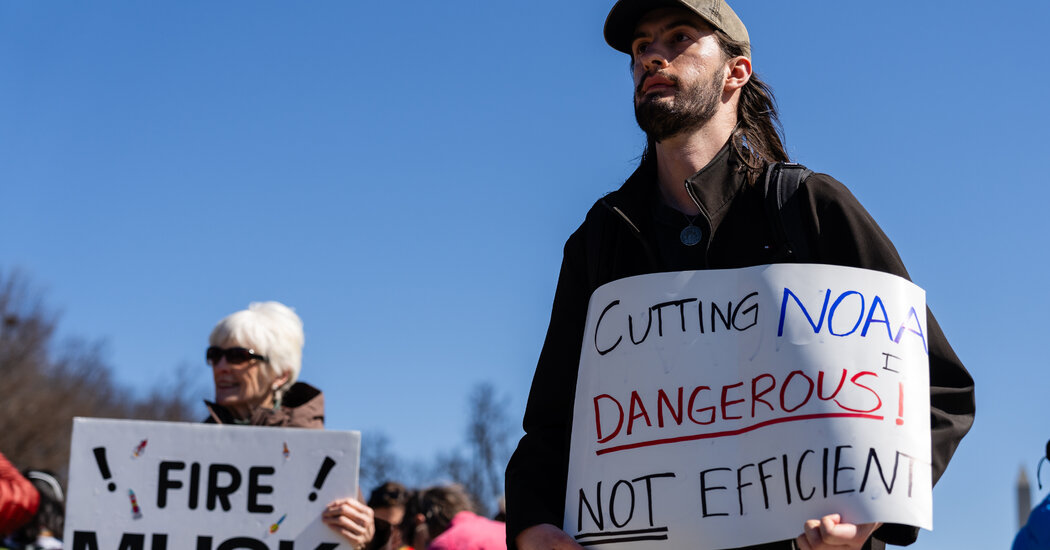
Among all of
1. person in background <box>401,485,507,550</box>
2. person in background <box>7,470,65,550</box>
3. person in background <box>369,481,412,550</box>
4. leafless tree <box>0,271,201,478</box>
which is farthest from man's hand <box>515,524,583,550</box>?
leafless tree <box>0,271,201,478</box>

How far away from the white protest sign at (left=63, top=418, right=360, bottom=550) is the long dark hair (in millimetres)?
2198

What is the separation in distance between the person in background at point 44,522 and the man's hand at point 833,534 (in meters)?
4.63

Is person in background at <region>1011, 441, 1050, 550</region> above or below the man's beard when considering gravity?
below

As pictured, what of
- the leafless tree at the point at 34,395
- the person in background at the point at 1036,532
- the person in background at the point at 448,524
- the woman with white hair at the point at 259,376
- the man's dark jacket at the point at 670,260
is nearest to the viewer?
the man's dark jacket at the point at 670,260

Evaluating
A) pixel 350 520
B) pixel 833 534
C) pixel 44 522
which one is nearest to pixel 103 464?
pixel 350 520

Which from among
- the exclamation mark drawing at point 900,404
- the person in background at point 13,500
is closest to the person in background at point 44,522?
the person in background at point 13,500

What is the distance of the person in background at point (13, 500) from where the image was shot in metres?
4.37

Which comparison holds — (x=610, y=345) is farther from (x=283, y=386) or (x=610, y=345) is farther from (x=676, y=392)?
(x=283, y=386)

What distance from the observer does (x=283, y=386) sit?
4.98 meters

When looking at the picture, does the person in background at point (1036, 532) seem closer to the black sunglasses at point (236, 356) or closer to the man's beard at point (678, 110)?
the man's beard at point (678, 110)

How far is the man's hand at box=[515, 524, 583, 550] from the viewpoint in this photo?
231 centimetres

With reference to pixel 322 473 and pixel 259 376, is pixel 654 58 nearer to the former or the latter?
pixel 322 473

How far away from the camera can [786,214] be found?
7.67 ft

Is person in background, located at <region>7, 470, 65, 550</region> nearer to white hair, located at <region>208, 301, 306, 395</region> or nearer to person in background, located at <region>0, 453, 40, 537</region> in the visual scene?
person in background, located at <region>0, 453, 40, 537</region>
